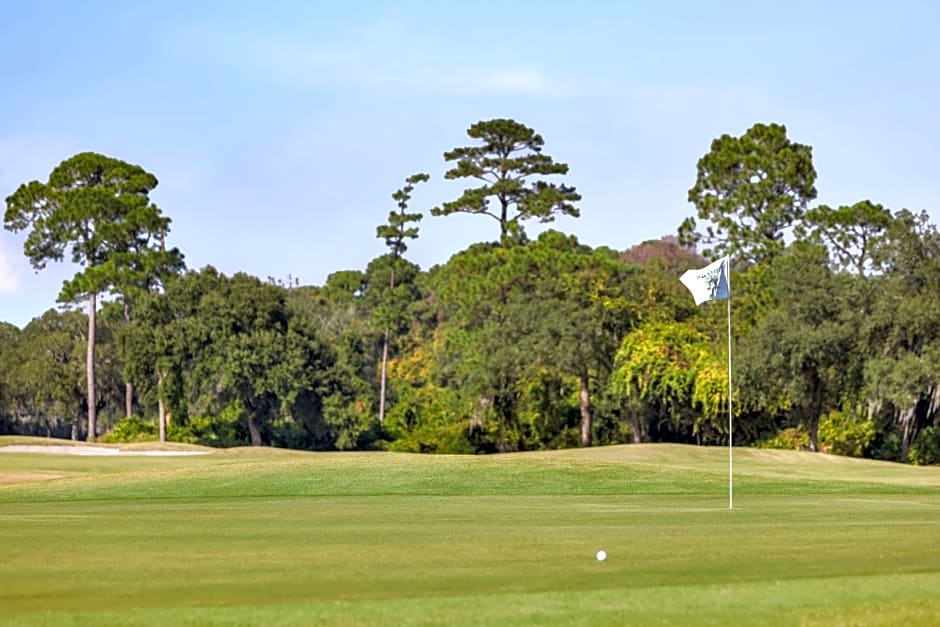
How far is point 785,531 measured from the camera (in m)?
19.4

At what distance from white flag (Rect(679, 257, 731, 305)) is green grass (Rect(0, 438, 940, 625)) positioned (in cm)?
408

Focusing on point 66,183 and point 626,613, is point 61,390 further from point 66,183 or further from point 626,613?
point 626,613

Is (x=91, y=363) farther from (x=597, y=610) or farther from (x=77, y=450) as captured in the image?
(x=597, y=610)

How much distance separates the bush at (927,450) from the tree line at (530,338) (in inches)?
3.7

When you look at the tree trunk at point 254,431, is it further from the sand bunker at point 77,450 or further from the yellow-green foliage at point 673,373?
the yellow-green foliage at point 673,373

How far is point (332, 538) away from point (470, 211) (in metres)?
72.6

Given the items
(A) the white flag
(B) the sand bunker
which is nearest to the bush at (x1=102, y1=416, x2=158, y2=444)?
(B) the sand bunker

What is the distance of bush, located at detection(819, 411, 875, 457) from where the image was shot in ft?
216

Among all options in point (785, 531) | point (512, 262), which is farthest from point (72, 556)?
point (512, 262)

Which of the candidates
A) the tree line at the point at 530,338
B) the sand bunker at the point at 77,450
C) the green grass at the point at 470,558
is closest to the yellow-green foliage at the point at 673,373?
the tree line at the point at 530,338

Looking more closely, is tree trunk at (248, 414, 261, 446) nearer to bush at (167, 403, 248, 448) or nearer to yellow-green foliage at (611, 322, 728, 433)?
bush at (167, 403, 248, 448)

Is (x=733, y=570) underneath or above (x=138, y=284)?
underneath

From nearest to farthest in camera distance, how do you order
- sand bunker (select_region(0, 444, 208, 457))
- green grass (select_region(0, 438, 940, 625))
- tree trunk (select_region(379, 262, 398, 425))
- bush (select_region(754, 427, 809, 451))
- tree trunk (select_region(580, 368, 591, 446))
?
green grass (select_region(0, 438, 940, 625)), sand bunker (select_region(0, 444, 208, 457)), bush (select_region(754, 427, 809, 451)), tree trunk (select_region(580, 368, 591, 446)), tree trunk (select_region(379, 262, 398, 425))

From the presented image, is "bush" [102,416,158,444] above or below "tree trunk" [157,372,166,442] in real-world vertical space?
below
